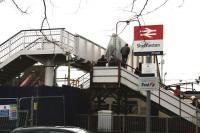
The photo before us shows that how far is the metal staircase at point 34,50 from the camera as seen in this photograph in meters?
28.5

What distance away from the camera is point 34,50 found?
1144 inches

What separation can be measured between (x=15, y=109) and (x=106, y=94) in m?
8.72

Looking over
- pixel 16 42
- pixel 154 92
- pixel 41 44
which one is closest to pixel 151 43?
pixel 154 92

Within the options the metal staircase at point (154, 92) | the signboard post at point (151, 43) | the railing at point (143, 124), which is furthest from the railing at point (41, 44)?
the signboard post at point (151, 43)

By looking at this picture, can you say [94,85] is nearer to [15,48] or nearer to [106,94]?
[106,94]

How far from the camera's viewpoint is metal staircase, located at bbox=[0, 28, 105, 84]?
28.5 metres

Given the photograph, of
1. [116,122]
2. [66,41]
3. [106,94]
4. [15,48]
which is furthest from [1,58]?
[116,122]

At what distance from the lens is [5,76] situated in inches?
1253

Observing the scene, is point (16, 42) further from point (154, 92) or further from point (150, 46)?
point (150, 46)

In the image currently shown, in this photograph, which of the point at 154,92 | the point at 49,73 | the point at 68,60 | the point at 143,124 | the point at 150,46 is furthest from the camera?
the point at 49,73

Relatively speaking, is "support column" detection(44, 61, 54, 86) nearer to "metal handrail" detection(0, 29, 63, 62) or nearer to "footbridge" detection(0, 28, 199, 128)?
"footbridge" detection(0, 28, 199, 128)

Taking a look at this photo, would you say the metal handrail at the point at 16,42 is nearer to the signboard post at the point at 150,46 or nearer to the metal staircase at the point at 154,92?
the metal staircase at the point at 154,92

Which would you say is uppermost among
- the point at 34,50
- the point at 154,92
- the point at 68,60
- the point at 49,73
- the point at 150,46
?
the point at 34,50

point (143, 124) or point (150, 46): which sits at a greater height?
point (150, 46)
